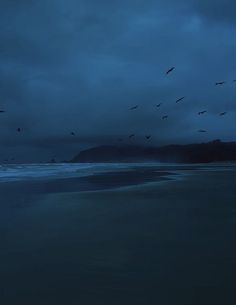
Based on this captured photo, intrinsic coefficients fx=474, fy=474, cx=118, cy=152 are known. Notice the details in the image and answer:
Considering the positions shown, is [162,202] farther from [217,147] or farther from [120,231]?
[217,147]

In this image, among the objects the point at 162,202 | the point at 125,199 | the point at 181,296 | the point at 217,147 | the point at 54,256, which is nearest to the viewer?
the point at 181,296

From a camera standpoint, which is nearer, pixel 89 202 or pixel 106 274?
pixel 106 274

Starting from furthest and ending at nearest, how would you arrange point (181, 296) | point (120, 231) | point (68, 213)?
point (68, 213) < point (120, 231) < point (181, 296)

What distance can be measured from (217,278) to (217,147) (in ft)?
552

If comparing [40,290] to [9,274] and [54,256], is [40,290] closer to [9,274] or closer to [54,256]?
[9,274]

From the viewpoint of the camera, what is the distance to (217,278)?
769 cm

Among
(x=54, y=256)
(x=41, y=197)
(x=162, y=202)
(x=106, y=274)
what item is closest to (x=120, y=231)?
(x=54, y=256)

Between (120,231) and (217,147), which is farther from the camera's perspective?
(217,147)

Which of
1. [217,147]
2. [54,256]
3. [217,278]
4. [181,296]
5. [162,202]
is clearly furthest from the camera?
[217,147]

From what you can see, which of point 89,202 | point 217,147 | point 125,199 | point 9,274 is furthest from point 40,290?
point 217,147

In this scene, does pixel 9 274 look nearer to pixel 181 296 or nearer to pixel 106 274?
pixel 106 274

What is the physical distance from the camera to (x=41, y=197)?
21.3 metres

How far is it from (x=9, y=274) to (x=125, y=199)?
12196 mm

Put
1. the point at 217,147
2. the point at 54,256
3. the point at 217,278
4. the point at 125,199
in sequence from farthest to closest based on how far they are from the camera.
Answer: the point at 217,147, the point at 125,199, the point at 54,256, the point at 217,278
